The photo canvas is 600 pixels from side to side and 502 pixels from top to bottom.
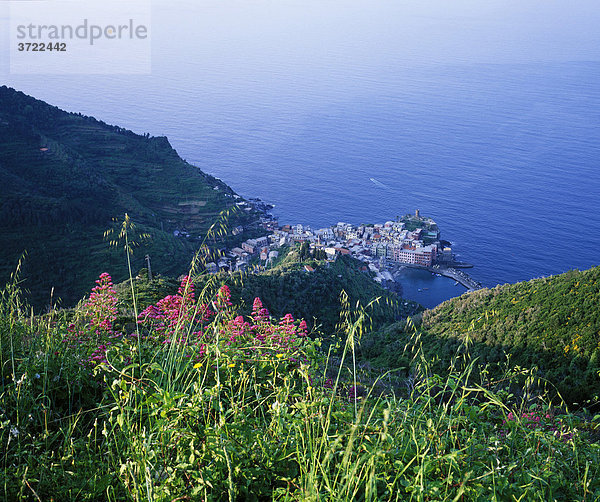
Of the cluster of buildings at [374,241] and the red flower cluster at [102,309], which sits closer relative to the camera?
the red flower cluster at [102,309]

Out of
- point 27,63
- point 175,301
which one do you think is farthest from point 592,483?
point 27,63

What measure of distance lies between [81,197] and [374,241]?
25656 millimetres

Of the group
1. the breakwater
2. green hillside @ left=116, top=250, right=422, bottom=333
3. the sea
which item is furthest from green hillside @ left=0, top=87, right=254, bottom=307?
the breakwater

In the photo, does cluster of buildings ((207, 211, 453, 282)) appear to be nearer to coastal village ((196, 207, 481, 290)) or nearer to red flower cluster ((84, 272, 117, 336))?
coastal village ((196, 207, 481, 290))

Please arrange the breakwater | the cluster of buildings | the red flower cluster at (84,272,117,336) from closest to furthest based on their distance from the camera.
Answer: the red flower cluster at (84,272,117,336)
the breakwater
the cluster of buildings

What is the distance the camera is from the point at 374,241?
147ft

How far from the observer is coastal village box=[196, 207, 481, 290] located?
3744cm

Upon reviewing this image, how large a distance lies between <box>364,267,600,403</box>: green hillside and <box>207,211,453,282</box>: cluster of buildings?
2006 cm

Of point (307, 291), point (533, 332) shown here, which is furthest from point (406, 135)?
point (533, 332)

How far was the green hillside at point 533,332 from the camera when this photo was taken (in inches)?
408

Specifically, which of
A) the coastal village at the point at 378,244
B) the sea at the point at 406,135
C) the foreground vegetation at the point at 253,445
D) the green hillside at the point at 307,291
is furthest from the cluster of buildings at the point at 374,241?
the foreground vegetation at the point at 253,445

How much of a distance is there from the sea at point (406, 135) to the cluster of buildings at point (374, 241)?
1915 millimetres

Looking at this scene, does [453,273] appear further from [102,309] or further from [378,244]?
[102,309]

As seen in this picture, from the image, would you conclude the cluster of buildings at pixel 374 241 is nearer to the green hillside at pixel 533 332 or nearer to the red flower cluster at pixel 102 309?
the green hillside at pixel 533 332
